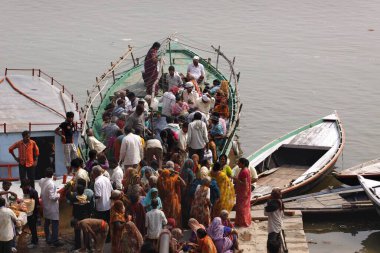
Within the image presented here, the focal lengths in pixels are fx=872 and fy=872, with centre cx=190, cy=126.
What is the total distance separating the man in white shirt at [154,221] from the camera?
13.0 m

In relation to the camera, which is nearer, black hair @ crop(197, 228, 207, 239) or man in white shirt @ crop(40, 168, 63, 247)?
black hair @ crop(197, 228, 207, 239)

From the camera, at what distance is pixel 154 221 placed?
13.0m

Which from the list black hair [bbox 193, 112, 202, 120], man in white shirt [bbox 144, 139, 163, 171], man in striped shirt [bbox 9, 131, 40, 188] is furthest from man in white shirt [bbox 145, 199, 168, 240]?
black hair [bbox 193, 112, 202, 120]

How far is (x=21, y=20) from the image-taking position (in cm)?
3638

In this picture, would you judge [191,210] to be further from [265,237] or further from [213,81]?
[213,81]

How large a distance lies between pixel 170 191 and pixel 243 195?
1409mm

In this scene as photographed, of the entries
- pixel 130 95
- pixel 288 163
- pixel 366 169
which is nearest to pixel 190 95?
pixel 130 95

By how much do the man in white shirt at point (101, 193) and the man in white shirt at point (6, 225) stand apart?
1.38m

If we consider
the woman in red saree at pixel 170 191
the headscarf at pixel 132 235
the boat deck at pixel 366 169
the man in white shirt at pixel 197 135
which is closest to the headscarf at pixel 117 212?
the headscarf at pixel 132 235

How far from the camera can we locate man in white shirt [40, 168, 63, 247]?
13.6m

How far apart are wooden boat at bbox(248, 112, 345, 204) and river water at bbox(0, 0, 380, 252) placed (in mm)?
1347

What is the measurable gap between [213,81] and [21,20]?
1729 cm

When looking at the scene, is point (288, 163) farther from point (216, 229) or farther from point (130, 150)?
point (216, 229)

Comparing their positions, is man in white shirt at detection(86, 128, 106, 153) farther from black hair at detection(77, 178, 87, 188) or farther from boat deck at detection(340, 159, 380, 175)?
boat deck at detection(340, 159, 380, 175)
